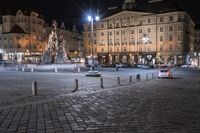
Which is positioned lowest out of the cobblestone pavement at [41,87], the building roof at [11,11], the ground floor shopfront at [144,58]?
the cobblestone pavement at [41,87]

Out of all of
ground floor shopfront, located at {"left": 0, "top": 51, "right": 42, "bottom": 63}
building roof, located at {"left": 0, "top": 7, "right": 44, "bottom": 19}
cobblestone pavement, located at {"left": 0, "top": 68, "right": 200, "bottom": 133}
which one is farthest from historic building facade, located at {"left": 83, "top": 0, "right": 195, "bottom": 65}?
cobblestone pavement, located at {"left": 0, "top": 68, "right": 200, "bottom": 133}

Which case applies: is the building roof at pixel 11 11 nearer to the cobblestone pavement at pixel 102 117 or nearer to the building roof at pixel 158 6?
the building roof at pixel 158 6

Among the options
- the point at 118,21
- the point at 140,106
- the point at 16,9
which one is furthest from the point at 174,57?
the point at 140,106

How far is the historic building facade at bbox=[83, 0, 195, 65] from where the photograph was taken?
85188mm

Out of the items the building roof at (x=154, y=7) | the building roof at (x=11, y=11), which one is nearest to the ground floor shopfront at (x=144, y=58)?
the building roof at (x=154, y=7)

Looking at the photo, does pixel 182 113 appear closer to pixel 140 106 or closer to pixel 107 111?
pixel 140 106

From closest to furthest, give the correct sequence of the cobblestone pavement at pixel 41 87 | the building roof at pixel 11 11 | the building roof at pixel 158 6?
the cobblestone pavement at pixel 41 87 < the building roof at pixel 158 6 < the building roof at pixel 11 11

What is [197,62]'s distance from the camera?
71375mm

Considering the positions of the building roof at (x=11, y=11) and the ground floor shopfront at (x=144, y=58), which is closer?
the ground floor shopfront at (x=144, y=58)

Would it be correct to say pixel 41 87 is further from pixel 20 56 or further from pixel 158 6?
pixel 158 6

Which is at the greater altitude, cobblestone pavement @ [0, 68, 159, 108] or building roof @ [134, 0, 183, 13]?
building roof @ [134, 0, 183, 13]

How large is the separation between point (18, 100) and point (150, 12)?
8033 centimetres

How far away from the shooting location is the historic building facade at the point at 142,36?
85188mm

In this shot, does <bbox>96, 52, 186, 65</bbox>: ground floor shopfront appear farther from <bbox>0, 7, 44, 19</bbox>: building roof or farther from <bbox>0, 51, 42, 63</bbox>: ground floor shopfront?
<bbox>0, 7, 44, 19</bbox>: building roof
